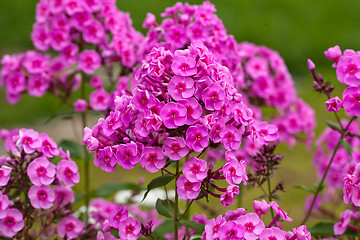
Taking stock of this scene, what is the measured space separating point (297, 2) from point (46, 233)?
743 centimetres

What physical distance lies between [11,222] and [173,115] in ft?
2.74

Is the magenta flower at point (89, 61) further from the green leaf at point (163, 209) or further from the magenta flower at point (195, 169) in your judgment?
the magenta flower at point (195, 169)

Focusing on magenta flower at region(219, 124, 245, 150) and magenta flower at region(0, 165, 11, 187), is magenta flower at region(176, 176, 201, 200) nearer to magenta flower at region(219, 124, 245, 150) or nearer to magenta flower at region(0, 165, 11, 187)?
magenta flower at region(219, 124, 245, 150)

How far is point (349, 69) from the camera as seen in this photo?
2.23 m

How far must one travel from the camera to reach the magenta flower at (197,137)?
76.1 inches

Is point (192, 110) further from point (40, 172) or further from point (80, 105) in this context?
point (80, 105)

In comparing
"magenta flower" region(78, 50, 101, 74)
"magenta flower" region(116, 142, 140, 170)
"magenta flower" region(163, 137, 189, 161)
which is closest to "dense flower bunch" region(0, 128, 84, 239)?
"magenta flower" region(116, 142, 140, 170)

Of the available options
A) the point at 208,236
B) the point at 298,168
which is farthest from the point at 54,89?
the point at 298,168

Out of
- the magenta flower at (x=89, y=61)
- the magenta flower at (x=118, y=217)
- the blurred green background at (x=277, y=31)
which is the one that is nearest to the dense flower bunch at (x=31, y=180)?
the magenta flower at (x=118, y=217)

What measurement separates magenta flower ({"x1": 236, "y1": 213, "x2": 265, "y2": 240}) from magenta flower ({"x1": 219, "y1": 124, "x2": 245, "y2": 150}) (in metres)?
0.25

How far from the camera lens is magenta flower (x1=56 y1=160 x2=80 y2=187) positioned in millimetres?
2344

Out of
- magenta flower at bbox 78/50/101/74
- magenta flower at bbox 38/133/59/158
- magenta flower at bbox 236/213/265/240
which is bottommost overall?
magenta flower at bbox 236/213/265/240

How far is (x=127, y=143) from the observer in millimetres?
1961

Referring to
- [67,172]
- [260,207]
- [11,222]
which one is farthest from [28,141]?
[260,207]
